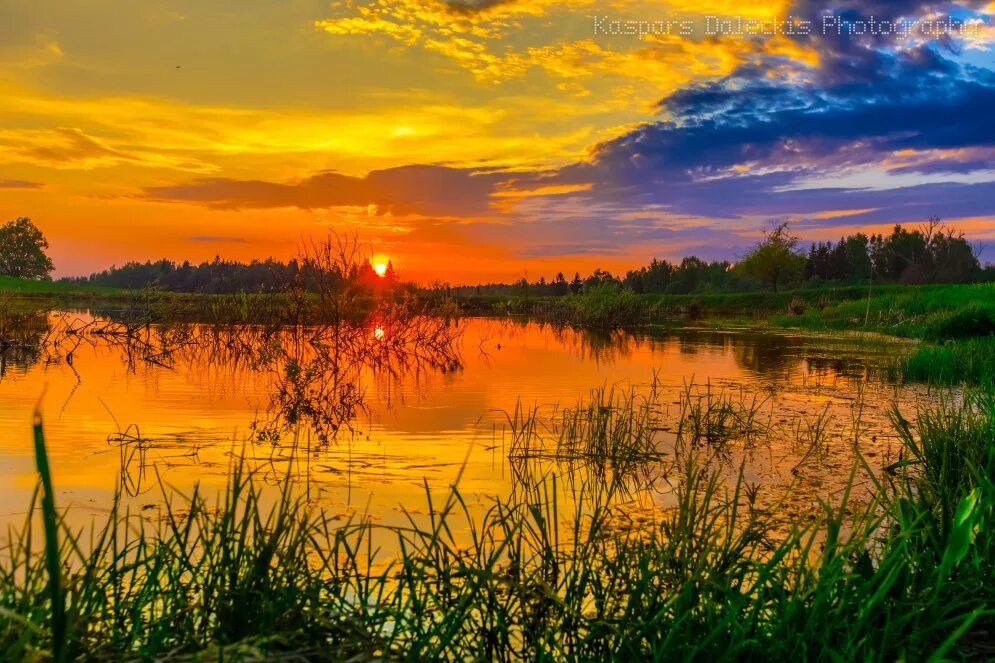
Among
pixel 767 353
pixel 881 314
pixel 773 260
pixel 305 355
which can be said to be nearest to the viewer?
pixel 305 355

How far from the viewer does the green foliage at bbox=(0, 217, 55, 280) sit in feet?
386

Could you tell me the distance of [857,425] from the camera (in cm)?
955

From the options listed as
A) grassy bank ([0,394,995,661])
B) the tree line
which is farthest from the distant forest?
grassy bank ([0,394,995,661])

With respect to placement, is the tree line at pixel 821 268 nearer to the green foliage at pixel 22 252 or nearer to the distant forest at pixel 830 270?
the distant forest at pixel 830 270

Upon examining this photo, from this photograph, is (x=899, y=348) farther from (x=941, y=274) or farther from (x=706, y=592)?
(x=941, y=274)

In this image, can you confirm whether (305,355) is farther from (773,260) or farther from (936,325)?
(773,260)

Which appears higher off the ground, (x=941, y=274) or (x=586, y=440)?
(x=941, y=274)

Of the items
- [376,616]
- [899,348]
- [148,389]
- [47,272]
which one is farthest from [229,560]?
[47,272]

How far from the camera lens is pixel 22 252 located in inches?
4695

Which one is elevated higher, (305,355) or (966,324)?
(966,324)

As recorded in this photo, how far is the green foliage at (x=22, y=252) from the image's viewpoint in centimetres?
11762

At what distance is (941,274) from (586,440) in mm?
122419

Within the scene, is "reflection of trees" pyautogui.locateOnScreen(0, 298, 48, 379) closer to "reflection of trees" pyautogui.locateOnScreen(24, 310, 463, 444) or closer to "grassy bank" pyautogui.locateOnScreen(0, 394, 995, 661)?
"reflection of trees" pyautogui.locateOnScreen(24, 310, 463, 444)

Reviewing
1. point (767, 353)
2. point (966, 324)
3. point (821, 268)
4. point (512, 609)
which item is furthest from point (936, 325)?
point (821, 268)
